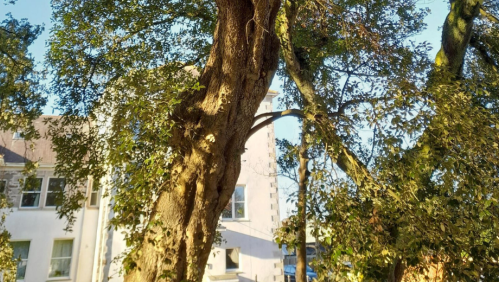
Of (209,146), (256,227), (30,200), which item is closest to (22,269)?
(30,200)

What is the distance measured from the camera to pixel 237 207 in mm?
16344

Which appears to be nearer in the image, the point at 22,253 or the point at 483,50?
the point at 483,50

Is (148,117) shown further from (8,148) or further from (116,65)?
(8,148)

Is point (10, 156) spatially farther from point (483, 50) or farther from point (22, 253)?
point (483, 50)

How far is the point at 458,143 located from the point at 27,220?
17280 millimetres

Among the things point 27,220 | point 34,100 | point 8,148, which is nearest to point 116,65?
point 34,100

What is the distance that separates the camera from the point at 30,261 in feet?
49.9

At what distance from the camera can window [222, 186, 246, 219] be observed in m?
16.0

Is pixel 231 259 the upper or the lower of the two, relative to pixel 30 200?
lower

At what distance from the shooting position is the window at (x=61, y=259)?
51.6 feet

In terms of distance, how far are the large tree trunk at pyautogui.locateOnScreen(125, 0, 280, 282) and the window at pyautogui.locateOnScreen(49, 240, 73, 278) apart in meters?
14.3

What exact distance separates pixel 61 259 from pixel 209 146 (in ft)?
49.3

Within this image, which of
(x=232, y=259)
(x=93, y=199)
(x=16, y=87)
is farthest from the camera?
(x=93, y=199)

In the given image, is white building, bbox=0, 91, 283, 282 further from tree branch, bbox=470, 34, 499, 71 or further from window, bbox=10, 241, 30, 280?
tree branch, bbox=470, 34, 499, 71
